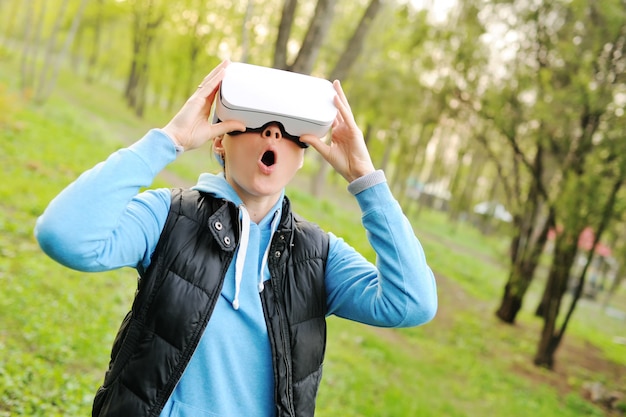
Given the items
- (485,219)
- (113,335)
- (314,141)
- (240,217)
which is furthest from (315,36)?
(485,219)

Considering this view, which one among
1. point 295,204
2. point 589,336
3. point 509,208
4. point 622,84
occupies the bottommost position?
point 589,336

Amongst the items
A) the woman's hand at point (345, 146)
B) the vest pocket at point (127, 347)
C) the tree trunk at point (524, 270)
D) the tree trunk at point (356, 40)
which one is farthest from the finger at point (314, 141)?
the tree trunk at point (524, 270)

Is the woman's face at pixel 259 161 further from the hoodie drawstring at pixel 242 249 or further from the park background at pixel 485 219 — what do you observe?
the park background at pixel 485 219

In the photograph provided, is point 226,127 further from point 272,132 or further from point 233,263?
point 233,263

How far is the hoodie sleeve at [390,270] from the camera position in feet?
6.18

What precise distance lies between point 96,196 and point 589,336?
53.7ft

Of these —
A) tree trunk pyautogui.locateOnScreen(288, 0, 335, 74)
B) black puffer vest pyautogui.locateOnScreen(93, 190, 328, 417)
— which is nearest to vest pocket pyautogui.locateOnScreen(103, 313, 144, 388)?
black puffer vest pyautogui.locateOnScreen(93, 190, 328, 417)

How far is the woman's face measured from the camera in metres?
1.91

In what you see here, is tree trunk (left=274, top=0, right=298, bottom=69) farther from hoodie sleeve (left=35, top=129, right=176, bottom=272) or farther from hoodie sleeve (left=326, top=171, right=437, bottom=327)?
hoodie sleeve (left=35, top=129, right=176, bottom=272)

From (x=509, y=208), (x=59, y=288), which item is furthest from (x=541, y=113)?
Result: (x=59, y=288)

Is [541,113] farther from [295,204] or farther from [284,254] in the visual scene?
[284,254]

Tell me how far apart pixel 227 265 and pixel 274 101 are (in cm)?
54

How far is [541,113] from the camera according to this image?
10852mm

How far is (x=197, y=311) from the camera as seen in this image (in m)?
1.71
